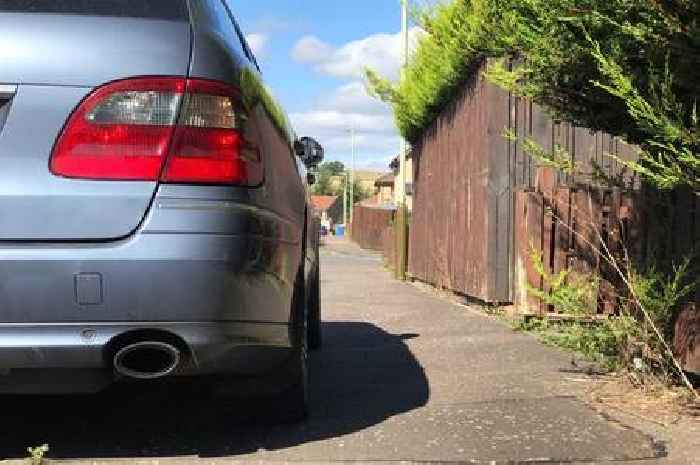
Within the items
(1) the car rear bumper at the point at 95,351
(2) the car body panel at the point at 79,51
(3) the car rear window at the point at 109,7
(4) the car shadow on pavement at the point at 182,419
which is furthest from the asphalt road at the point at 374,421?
(3) the car rear window at the point at 109,7

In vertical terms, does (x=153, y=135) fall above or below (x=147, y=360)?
above

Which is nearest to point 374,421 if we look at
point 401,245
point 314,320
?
point 314,320

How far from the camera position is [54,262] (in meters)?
3.14

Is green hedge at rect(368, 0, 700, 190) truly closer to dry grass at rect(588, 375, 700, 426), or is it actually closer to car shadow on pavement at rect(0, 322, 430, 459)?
dry grass at rect(588, 375, 700, 426)

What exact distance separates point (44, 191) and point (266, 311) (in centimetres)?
93

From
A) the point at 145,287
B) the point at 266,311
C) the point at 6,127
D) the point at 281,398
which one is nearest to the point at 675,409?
the point at 281,398

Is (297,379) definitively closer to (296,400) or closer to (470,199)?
(296,400)

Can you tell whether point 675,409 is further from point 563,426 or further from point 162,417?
point 162,417

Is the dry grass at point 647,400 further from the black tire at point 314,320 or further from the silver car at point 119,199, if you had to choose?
the silver car at point 119,199

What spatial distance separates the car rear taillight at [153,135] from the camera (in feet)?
10.5

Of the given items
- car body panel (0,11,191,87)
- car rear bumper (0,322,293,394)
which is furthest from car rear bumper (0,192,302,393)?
car body panel (0,11,191,87)

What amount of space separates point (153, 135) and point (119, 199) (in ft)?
0.84

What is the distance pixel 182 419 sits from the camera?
442 cm

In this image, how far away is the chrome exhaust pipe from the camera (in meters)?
3.24
